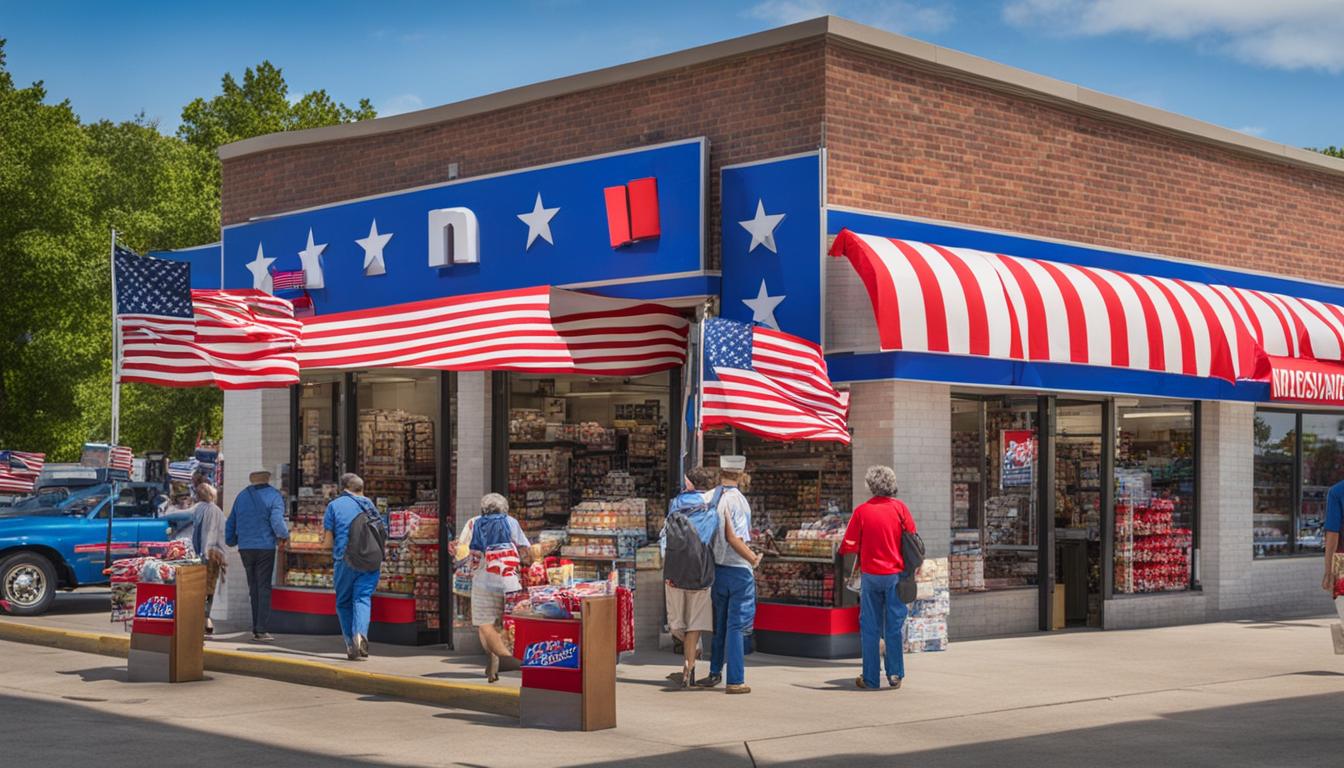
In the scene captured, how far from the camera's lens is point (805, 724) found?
11688 mm

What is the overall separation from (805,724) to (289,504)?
10.9 metres

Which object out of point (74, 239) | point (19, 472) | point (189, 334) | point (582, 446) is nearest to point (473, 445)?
point (582, 446)

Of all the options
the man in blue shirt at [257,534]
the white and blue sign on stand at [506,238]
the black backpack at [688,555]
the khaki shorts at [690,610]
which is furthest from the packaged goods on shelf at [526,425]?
the black backpack at [688,555]

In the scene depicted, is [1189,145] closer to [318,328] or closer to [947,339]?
[947,339]

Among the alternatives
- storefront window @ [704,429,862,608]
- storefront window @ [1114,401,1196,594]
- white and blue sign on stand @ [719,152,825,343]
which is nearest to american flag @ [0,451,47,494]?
storefront window @ [704,429,862,608]

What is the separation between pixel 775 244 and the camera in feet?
53.6

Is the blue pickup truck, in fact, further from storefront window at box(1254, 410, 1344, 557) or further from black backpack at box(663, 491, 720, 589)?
storefront window at box(1254, 410, 1344, 557)

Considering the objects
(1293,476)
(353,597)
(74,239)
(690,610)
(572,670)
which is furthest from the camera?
(74,239)

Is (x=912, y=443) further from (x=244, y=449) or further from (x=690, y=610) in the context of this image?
(x=244, y=449)

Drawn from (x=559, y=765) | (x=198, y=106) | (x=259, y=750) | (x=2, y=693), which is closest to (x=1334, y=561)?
(x=559, y=765)

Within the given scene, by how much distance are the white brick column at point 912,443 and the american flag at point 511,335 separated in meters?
2.18

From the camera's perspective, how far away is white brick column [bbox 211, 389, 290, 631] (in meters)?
20.4

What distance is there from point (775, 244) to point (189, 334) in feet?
20.7

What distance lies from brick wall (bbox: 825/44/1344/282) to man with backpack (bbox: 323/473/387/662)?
18.7 ft
